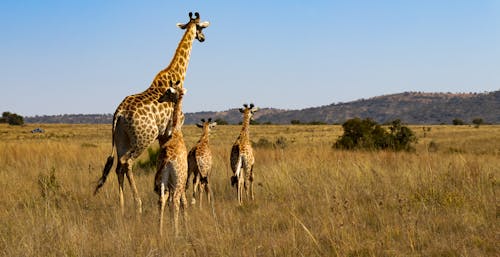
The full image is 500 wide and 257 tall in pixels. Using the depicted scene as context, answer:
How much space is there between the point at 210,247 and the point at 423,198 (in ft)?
13.0

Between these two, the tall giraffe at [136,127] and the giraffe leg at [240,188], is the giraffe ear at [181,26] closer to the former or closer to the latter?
the tall giraffe at [136,127]

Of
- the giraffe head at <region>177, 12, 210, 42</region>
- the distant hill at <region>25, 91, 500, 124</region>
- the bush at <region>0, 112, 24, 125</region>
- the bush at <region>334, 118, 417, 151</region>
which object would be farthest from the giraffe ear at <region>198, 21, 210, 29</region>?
the distant hill at <region>25, 91, 500, 124</region>

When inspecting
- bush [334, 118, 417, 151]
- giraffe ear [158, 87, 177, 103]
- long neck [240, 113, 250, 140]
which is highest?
giraffe ear [158, 87, 177, 103]

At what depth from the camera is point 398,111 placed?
146m

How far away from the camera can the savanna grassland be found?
538 centimetres

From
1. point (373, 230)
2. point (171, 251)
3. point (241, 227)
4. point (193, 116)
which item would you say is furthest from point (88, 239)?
point (193, 116)

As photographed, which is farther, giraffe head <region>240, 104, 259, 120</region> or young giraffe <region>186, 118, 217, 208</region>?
giraffe head <region>240, 104, 259, 120</region>

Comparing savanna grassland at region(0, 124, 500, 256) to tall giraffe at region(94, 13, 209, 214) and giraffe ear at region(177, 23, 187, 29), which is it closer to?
tall giraffe at region(94, 13, 209, 214)

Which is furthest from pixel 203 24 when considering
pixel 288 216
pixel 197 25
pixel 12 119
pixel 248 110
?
pixel 12 119

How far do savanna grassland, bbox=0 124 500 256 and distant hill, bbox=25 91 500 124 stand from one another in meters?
112

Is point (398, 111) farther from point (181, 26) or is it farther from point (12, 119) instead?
point (181, 26)

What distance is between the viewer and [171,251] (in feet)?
17.3

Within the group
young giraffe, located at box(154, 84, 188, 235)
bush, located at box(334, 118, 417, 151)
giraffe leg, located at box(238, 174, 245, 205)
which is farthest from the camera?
bush, located at box(334, 118, 417, 151)

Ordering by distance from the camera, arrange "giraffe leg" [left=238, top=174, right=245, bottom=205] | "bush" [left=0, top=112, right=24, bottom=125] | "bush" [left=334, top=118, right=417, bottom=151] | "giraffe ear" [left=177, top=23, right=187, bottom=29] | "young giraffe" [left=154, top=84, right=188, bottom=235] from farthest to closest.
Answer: "bush" [left=0, top=112, right=24, bottom=125] < "bush" [left=334, top=118, right=417, bottom=151] < "giraffe ear" [left=177, top=23, right=187, bottom=29] < "giraffe leg" [left=238, top=174, right=245, bottom=205] < "young giraffe" [left=154, top=84, right=188, bottom=235]
